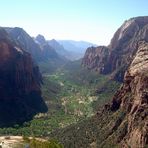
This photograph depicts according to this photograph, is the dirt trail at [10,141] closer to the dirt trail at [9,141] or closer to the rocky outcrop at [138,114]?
the dirt trail at [9,141]

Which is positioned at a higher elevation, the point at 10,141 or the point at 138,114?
the point at 138,114

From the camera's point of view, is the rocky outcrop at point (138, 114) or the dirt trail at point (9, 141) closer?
the rocky outcrop at point (138, 114)

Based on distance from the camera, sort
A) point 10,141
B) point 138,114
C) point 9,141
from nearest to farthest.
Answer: point 138,114, point 10,141, point 9,141

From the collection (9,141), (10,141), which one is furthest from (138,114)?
(9,141)

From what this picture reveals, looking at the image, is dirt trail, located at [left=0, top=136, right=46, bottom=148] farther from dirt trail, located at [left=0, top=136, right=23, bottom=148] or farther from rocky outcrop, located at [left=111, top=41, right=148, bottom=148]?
rocky outcrop, located at [left=111, top=41, right=148, bottom=148]

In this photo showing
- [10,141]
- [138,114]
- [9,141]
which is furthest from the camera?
[9,141]

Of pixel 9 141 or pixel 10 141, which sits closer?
pixel 10 141

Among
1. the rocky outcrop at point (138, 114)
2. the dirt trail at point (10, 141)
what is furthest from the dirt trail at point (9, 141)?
the rocky outcrop at point (138, 114)

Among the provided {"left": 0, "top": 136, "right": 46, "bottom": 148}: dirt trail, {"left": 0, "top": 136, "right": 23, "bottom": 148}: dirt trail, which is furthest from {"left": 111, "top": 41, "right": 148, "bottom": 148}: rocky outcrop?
{"left": 0, "top": 136, "right": 23, "bottom": 148}: dirt trail

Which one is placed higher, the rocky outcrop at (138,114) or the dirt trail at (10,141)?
the rocky outcrop at (138,114)

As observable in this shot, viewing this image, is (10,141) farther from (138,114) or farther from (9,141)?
(138,114)

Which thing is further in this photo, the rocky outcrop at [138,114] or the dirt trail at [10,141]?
the dirt trail at [10,141]
